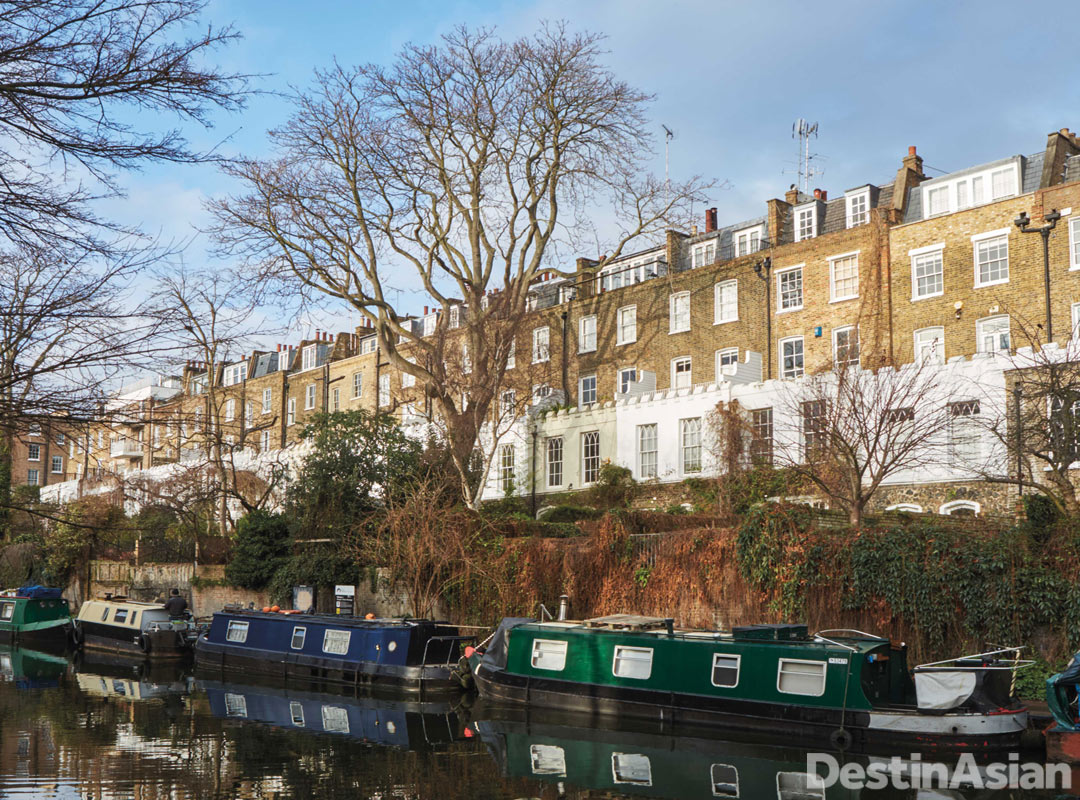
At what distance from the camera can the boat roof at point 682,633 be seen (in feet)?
52.2

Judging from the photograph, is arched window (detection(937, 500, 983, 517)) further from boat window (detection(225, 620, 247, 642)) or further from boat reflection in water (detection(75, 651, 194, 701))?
boat reflection in water (detection(75, 651, 194, 701))

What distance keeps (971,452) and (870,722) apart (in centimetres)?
1161

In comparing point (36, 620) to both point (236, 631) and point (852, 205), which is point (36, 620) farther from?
point (852, 205)

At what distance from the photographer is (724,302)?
35.7 metres

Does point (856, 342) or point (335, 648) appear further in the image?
point (856, 342)

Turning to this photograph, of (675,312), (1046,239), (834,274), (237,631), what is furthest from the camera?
(675,312)

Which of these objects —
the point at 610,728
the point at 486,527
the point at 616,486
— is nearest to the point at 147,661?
the point at 486,527

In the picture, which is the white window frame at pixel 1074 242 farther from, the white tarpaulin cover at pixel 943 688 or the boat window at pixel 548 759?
the boat window at pixel 548 759

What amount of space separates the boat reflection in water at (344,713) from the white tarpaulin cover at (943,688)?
7.10 metres

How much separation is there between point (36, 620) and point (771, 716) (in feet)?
89.1

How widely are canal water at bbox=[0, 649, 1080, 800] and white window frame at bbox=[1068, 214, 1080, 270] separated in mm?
18186

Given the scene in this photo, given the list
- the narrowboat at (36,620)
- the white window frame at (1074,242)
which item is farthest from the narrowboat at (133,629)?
the white window frame at (1074,242)

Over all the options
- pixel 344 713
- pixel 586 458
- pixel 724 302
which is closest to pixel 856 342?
pixel 724 302

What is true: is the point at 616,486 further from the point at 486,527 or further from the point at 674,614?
the point at 674,614
